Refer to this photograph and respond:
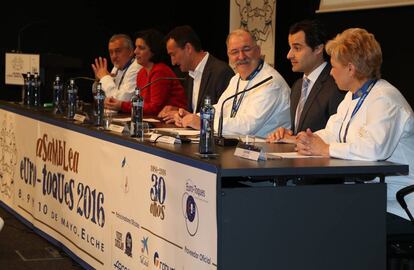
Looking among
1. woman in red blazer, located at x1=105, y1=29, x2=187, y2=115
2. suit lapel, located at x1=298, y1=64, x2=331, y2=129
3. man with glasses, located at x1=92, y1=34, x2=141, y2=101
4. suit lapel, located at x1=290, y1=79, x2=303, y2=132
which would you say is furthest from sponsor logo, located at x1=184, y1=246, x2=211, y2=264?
man with glasses, located at x1=92, y1=34, x2=141, y2=101

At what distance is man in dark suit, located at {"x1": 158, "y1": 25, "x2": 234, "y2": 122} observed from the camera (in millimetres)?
5281

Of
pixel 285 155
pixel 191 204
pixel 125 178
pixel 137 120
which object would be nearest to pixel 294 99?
pixel 137 120

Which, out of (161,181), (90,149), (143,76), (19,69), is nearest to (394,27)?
(143,76)

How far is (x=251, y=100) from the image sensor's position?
4.46m

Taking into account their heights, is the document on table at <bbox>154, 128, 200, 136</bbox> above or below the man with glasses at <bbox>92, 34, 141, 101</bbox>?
below

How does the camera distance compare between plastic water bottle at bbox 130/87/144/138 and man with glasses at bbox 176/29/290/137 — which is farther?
man with glasses at bbox 176/29/290/137

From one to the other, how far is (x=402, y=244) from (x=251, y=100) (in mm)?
1491

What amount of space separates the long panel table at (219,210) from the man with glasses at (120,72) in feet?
6.49

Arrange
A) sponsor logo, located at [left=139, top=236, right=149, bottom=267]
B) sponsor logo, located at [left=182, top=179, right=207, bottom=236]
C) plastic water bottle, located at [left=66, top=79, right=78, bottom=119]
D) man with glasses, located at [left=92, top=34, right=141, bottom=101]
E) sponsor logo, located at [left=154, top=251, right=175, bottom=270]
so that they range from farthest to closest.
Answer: man with glasses, located at [left=92, top=34, right=141, bottom=101] < plastic water bottle, located at [left=66, top=79, right=78, bottom=119] < sponsor logo, located at [left=139, top=236, right=149, bottom=267] < sponsor logo, located at [left=154, top=251, right=175, bottom=270] < sponsor logo, located at [left=182, top=179, right=207, bottom=236]

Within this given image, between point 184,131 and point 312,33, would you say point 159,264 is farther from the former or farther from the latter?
point 312,33

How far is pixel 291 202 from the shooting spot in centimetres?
292

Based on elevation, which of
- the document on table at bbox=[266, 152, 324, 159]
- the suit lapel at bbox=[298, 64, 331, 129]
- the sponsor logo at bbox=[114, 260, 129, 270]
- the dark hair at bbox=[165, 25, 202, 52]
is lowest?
the sponsor logo at bbox=[114, 260, 129, 270]

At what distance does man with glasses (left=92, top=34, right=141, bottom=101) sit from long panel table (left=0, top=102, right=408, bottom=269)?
1978mm

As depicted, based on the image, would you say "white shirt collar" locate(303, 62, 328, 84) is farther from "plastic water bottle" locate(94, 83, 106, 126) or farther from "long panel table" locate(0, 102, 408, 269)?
"plastic water bottle" locate(94, 83, 106, 126)
